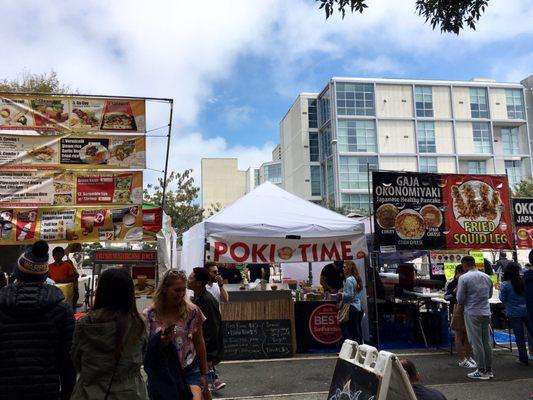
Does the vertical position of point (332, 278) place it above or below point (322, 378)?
above

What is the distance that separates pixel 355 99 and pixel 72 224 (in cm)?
5924

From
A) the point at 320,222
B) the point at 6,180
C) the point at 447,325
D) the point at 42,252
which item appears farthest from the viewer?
the point at 447,325

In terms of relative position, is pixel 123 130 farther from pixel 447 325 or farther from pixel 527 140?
pixel 527 140

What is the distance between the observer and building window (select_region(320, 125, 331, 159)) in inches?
2581

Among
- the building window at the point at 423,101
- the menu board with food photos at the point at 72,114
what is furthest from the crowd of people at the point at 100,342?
the building window at the point at 423,101

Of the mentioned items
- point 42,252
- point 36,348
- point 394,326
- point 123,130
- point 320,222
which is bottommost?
point 394,326

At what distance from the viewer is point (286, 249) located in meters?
9.32

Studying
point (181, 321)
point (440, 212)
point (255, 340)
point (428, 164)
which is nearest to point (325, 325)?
point (255, 340)

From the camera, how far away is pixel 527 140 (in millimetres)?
65688

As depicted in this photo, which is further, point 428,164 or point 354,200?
point 428,164

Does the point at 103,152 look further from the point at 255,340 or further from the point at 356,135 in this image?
the point at 356,135

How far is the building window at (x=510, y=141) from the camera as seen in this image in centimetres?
6581

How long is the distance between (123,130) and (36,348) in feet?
17.6

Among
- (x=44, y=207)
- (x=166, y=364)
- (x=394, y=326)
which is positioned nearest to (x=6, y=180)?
(x=44, y=207)
